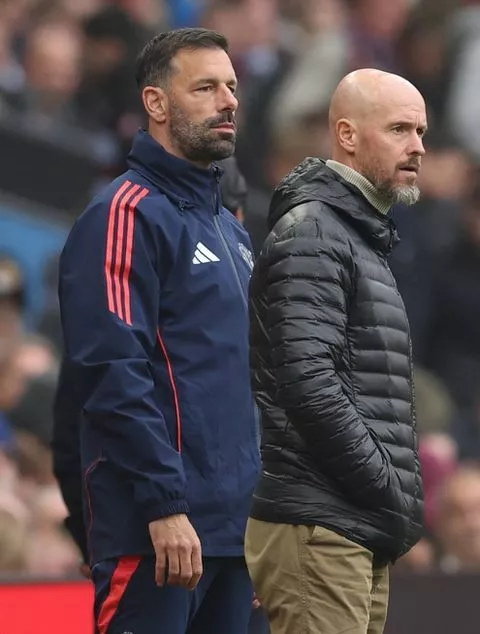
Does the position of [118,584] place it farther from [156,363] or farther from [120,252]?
[120,252]

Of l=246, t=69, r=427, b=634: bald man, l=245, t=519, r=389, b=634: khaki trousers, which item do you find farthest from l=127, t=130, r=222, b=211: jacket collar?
l=245, t=519, r=389, b=634: khaki trousers

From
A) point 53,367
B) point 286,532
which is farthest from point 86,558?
point 53,367

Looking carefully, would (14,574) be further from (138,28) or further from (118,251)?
(138,28)

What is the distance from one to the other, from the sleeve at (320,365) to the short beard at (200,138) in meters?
0.52

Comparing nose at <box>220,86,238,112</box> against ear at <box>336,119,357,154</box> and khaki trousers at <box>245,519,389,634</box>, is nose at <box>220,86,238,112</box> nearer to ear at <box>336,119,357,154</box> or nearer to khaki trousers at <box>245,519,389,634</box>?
ear at <box>336,119,357,154</box>

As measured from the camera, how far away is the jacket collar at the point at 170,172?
514 centimetres

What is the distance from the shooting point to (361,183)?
4875mm

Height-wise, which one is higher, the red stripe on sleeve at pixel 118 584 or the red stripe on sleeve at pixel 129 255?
the red stripe on sleeve at pixel 129 255

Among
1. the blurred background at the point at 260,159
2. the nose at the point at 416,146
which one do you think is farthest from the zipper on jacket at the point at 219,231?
the blurred background at the point at 260,159

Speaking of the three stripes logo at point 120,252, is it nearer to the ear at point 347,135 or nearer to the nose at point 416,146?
the ear at point 347,135

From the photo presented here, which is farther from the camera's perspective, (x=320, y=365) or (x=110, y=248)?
(x=110, y=248)

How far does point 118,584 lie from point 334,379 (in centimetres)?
84

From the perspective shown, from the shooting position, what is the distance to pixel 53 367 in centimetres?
973

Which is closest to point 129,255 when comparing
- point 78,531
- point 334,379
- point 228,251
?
point 228,251
